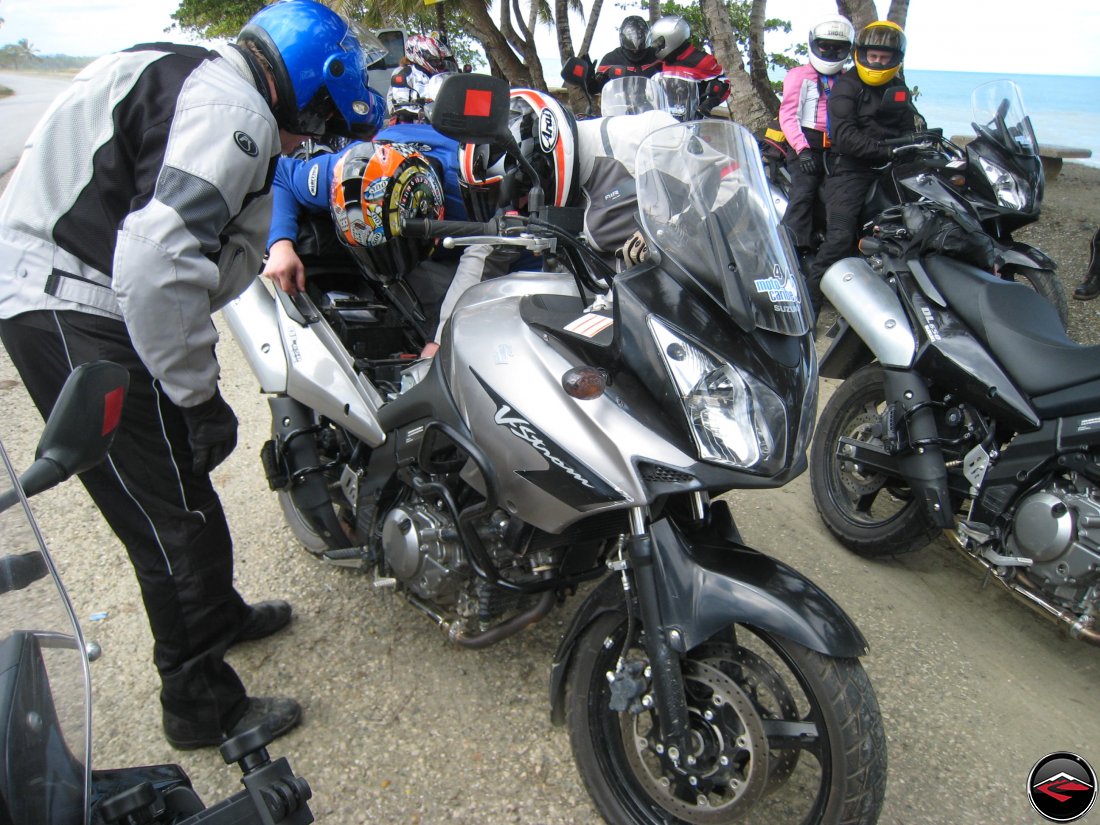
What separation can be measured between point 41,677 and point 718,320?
1.39 meters

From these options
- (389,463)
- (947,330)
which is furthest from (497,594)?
(947,330)

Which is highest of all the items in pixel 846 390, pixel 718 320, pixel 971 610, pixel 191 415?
pixel 718 320

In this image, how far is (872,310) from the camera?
125 inches

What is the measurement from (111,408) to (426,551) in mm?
1180

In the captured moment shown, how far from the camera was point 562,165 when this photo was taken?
2.59 m

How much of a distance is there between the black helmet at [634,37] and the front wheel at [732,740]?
7744 mm

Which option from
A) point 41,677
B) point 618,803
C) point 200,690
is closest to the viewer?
point 41,677

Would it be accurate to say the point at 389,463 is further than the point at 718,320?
Yes

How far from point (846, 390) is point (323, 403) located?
210 centimetres

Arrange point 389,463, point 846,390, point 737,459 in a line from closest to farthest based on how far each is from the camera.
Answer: point 737,459 → point 389,463 → point 846,390

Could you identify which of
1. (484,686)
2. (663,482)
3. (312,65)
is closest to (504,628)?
(484,686)

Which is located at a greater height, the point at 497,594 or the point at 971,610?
the point at 497,594

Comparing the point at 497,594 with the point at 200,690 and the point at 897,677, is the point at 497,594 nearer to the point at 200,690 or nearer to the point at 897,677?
the point at 200,690

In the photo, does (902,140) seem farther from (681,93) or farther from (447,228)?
(447,228)
